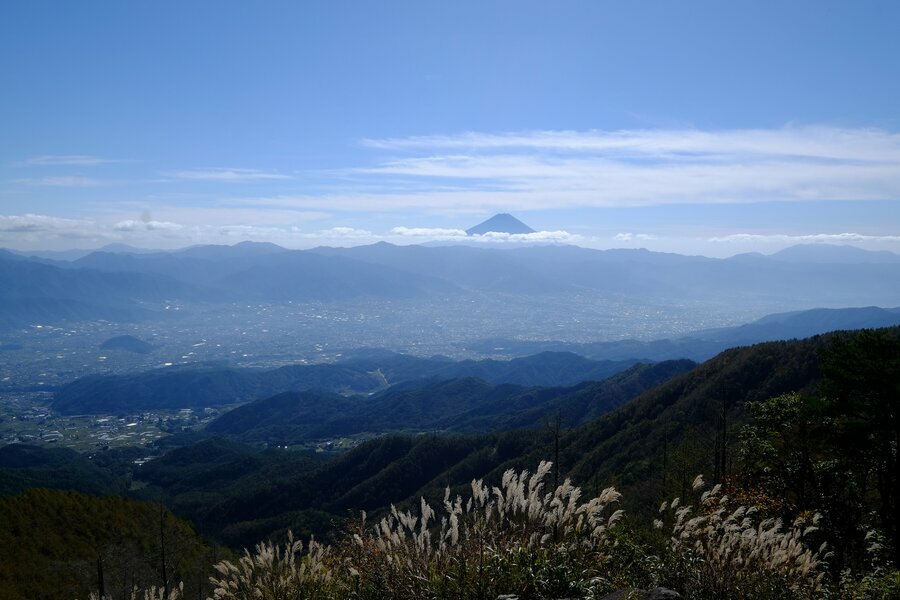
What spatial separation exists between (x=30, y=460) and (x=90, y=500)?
116 m

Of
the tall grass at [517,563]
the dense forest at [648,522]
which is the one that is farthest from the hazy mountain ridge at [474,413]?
the tall grass at [517,563]

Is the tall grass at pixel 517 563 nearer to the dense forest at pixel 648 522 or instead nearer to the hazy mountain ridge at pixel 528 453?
the dense forest at pixel 648 522

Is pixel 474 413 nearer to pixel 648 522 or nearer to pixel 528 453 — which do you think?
pixel 528 453

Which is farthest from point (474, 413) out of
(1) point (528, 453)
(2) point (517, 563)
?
(2) point (517, 563)

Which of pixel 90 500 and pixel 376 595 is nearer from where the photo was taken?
pixel 376 595

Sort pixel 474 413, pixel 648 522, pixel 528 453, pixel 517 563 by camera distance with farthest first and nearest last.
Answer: pixel 474 413
pixel 528 453
pixel 648 522
pixel 517 563

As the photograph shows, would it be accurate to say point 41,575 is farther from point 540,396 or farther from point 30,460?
point 540,396

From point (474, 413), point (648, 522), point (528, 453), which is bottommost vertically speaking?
point (474, 413)

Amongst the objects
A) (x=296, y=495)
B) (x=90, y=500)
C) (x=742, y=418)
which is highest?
(x=742, y=418)

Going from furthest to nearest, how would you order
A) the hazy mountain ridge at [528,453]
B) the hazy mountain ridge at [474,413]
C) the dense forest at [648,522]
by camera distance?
1. the hazy mountain ridge at [474,413]
2. the hazy mountain ridge at [528,453]
3. the dense forest at [648,522]

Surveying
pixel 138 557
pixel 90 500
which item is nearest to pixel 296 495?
pixel 90 500

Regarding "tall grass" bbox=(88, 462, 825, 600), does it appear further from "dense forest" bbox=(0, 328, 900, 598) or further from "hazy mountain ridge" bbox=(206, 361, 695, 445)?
"hazy mountain ridge" bbox=(206, 361, 695, 445)

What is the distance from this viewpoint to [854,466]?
1129 cm

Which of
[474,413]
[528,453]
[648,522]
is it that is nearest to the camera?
[648,522]
